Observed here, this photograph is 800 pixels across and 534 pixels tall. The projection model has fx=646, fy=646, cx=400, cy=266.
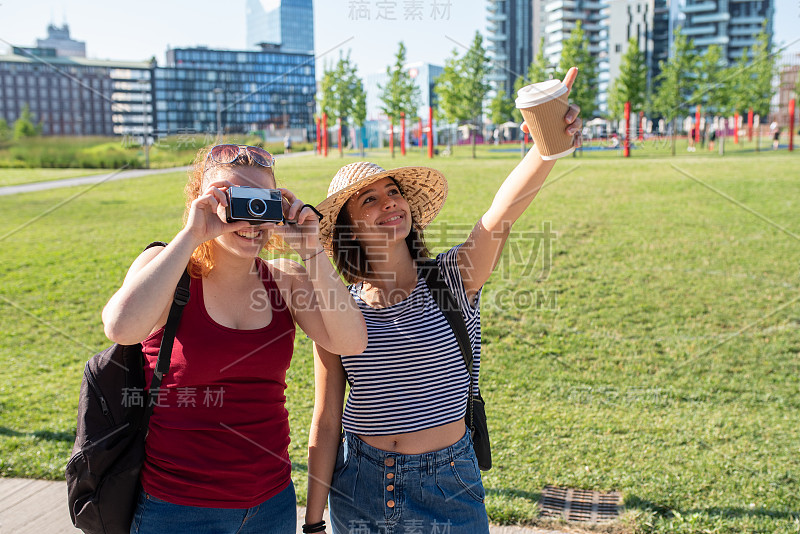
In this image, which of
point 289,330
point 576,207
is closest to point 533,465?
point 289,330

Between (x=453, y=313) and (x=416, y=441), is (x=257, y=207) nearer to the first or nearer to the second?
(x=453, y=313)

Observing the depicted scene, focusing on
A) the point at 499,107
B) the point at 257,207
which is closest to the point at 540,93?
the point at 257,207

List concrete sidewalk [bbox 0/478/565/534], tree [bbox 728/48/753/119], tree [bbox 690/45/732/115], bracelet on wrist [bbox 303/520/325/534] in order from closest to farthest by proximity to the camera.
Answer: bracelet on wrist [bbox 303/520/325/534] < concrete sidewalk [bbox 0/478/565/534] < tree [bbox 690/45/732/115] < tree [bbox 728/48/753/119]

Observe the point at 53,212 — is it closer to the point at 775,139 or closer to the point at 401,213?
the point at 401,213

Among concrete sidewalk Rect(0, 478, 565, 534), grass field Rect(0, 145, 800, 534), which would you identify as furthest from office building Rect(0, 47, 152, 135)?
concrete sidewalk Rect(0, 478, 565, 534)

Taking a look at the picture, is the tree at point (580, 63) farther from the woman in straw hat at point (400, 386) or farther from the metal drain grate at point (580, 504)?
the woman in straw hat at point (400, 386)

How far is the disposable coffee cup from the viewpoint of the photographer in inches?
70.7

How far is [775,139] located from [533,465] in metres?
28.6

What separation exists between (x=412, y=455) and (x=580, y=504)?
1987 millimetres

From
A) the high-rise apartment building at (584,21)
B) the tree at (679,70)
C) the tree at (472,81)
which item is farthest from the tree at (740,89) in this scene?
the high-rise apartment building at (584,21)

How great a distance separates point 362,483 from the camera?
1950mm

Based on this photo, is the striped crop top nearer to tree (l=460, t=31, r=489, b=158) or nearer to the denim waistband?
the denim waistband

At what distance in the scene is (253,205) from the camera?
165 cm

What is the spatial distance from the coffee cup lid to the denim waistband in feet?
3.35
